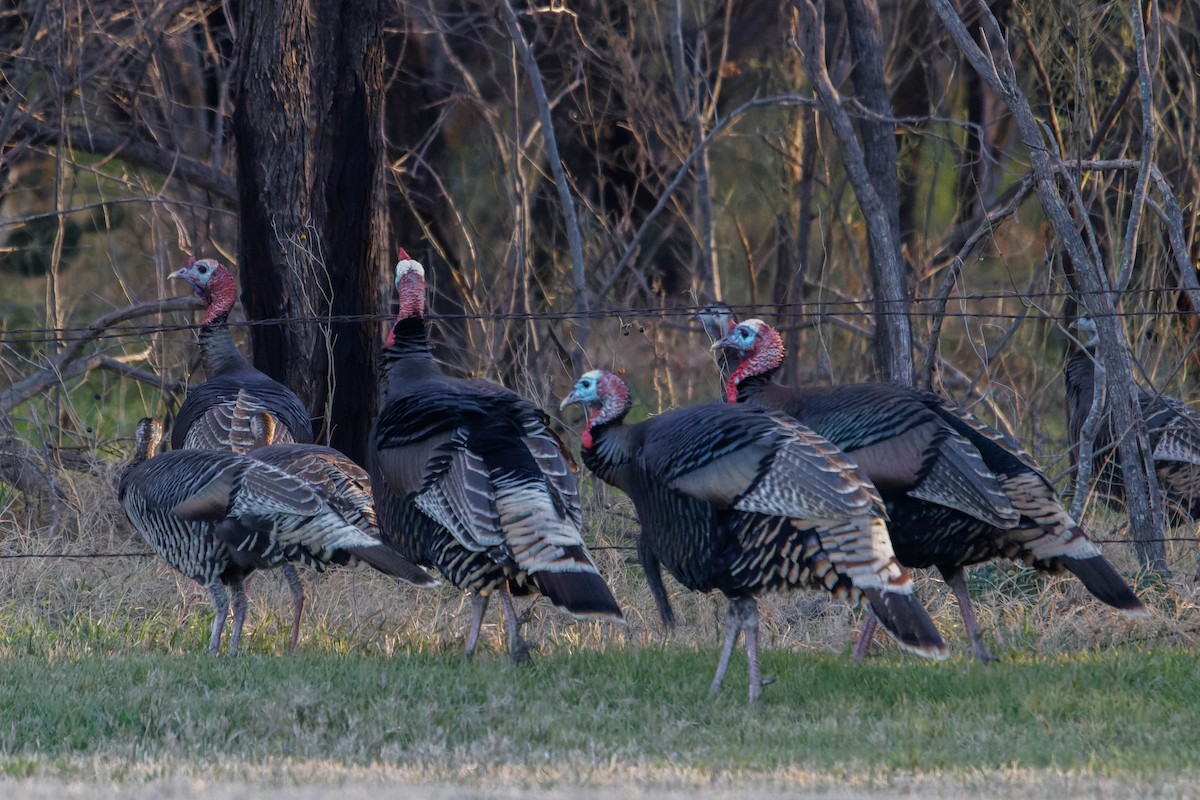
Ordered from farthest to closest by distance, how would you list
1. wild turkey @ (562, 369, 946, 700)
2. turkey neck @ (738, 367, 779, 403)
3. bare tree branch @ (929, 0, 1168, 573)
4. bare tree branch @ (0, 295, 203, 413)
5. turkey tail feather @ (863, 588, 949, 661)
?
bare tree branch @ (0, 295, 203, 413)
bare tree branch @ (929, 0, 1168, 573)
turkey neck @ (738, 367, 779, 403)
wild turkey @ (562, 369, 946, 700)
turkey tail feather @ (863, 588, 949, 661)

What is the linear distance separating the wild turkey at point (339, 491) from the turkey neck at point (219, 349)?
1.52m

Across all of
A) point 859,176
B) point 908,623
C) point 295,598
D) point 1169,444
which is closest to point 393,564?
point 295,598

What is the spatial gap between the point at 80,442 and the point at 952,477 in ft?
19.5

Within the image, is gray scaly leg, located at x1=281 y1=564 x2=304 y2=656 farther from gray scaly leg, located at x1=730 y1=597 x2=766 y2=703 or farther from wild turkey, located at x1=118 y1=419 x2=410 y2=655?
gray scaly leg, located at x1=730 y1=597 x2=766 y2=703

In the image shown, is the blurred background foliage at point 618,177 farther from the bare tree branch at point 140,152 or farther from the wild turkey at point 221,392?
the wild turkey at point 221,392

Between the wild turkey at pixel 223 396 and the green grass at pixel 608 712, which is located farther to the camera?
the wild turkey at pixel 223 396

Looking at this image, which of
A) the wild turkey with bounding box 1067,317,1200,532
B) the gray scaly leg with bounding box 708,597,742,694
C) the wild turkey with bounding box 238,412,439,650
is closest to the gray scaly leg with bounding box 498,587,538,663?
the wild turkey with bounding box 238,412,439,650

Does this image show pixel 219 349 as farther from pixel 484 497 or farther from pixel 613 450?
pixel 613 450

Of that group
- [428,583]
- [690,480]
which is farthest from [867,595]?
[428,583]

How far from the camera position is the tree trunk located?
8086mm

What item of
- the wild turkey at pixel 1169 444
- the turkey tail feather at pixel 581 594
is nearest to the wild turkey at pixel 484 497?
the turkey tail feather at pixel 581 594

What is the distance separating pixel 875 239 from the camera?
26.7ft

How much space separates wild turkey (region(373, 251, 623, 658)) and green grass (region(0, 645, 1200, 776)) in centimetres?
36

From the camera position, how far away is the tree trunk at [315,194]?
8086 millimetres
